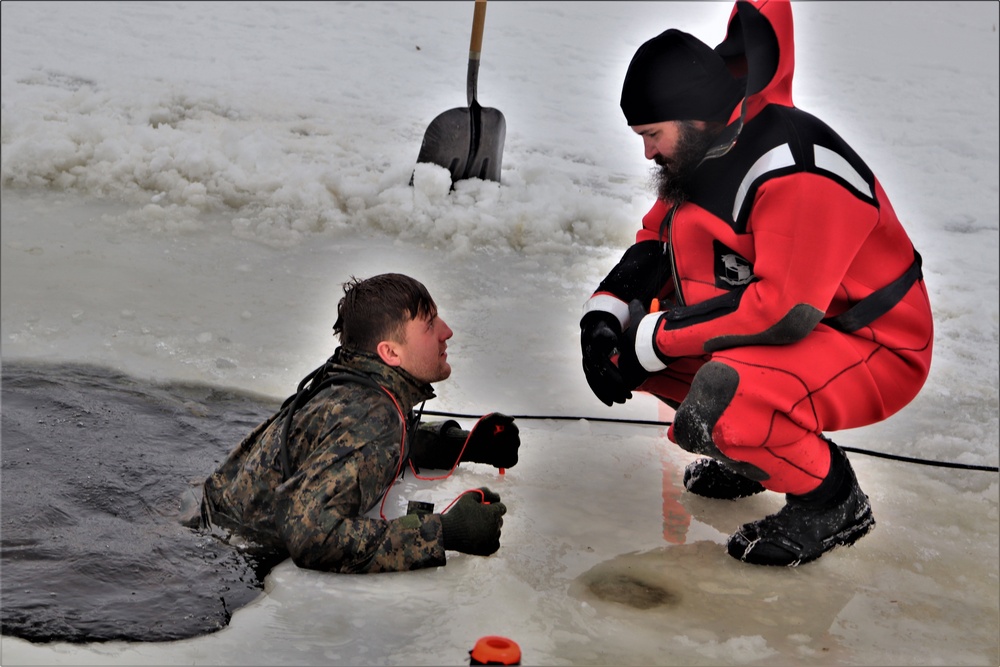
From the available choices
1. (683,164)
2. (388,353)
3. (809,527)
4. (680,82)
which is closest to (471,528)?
(388,353)

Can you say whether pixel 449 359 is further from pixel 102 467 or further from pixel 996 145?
pixel 996 145

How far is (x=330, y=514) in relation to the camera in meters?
2.63

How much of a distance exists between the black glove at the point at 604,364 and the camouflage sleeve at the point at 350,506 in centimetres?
63

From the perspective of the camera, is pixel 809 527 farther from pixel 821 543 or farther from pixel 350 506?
pixel 350 506

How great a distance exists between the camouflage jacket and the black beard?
884mm

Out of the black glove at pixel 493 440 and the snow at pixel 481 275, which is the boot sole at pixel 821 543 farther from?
the black glove at pixel 493 440

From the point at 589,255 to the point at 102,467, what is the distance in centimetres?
316

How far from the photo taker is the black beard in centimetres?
292

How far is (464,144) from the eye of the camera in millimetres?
6535

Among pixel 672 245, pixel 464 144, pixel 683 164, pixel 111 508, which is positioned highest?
pixel 683 164

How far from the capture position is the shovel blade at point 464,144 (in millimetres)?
6492

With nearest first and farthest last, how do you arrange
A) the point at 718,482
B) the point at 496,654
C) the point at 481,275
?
the point at 496,654 → the point at 718,482 → the point at 481,275

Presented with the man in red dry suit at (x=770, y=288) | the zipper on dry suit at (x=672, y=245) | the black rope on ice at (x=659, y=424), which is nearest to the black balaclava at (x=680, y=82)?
the man in red dry suit at (x=770, y=288)

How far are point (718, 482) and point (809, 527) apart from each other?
419mm
